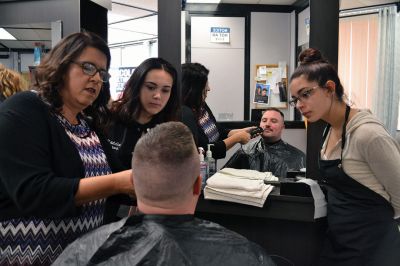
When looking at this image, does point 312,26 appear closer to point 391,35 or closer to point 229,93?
point 229,93

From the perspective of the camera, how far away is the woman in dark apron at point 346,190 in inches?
54.5

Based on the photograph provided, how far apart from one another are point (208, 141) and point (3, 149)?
141 cm

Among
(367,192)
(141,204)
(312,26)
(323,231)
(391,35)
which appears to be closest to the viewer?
(141,204)

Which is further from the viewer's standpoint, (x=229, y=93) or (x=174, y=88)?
(x=229, y=93)

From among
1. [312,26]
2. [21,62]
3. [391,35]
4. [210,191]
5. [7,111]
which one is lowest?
[210,191]

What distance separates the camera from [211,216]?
1922 millimetres

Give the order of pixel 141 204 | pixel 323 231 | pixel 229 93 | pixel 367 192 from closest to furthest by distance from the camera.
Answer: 1. pixel 141 204
2. pixel 367 192
3. pixel 323 231
4. pixel 229 93

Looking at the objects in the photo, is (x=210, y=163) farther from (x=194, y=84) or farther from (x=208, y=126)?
(x=194, y=84)

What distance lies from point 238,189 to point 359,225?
1.79 ft

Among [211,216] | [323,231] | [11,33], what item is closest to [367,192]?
[323,231]

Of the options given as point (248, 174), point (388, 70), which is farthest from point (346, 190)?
point (388, 70)

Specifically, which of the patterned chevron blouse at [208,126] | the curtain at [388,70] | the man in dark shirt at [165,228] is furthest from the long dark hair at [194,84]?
the curtain at [388,70]

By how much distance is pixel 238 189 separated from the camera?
5.58 ft

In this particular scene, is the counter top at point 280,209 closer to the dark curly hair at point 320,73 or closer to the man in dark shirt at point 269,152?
the man in dark shirt at point 269,152
